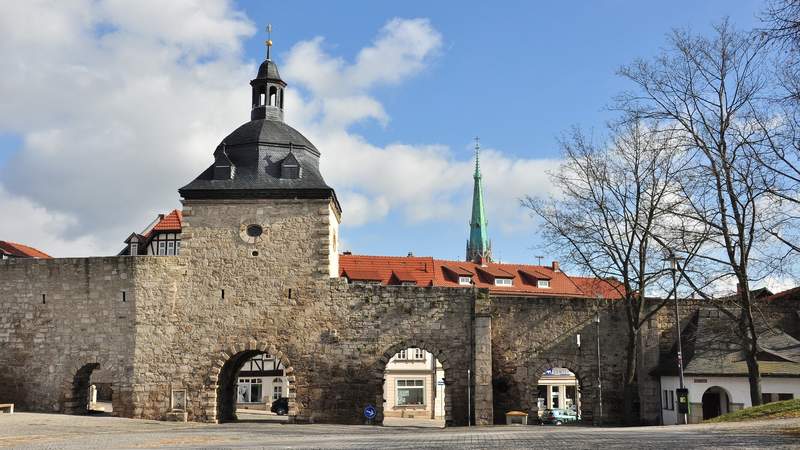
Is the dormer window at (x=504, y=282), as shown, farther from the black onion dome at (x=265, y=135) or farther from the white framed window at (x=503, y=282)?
the black onion dome at (x=265, y=135)

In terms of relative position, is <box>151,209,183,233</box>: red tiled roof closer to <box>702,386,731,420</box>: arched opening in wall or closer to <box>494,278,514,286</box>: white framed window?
<box>494,278,514,286</box>: white framed window

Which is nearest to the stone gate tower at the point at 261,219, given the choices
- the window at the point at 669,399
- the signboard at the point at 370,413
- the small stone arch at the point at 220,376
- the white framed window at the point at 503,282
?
the small stone arch at the point at 220,376

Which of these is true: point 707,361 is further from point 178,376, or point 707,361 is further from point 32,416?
point 32,416

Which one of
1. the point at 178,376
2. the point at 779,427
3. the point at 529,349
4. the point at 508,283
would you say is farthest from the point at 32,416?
the point at 508,283

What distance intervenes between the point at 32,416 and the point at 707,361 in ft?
72.6

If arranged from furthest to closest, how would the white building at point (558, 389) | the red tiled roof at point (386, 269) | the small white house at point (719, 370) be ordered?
the white building at point (558, 389)
the red tiled roof at point (386, 269)
the small white house at point (719, 370)

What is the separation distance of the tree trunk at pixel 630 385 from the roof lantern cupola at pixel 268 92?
48.9 feet

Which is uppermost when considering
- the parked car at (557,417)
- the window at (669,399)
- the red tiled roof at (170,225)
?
the red tiled roof at (170,225)

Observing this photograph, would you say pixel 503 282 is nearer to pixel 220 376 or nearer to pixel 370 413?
pixel 370 413

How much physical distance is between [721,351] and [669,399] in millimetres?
2477

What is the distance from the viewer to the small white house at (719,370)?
26609mm

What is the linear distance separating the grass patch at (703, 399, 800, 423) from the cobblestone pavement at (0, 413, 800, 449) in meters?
1.47

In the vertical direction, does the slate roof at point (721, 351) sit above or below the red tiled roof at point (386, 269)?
below

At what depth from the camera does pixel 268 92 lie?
99.2 ft
